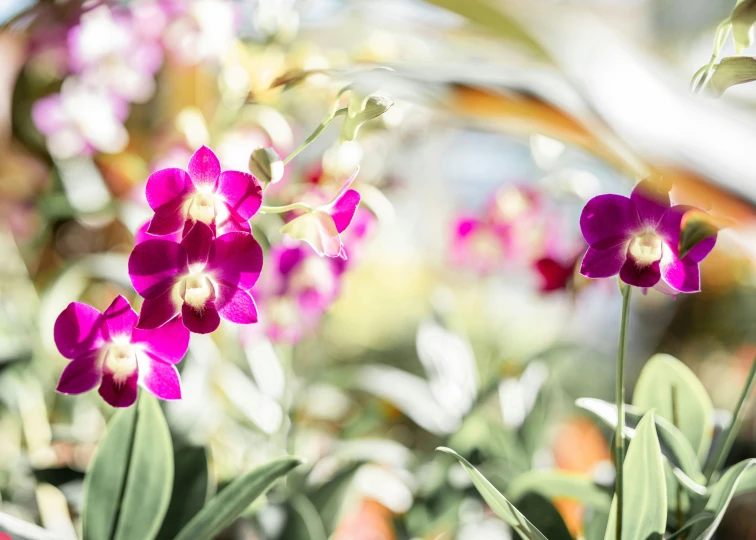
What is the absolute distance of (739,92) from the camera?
31 centimetres

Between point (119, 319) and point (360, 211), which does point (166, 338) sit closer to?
point (119, 319)

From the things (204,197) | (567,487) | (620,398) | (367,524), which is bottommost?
(367,524)

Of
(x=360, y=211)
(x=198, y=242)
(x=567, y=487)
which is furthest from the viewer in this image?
(x=360, y=211)

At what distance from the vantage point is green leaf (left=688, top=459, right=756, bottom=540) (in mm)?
286

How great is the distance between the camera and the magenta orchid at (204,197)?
27 centimetres

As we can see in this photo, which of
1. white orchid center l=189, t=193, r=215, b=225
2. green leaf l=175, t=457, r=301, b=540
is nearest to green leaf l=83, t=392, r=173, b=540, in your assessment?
green leaf l=175, t=457, r=301, b=540

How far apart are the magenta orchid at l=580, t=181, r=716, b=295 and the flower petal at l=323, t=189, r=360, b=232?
12cm

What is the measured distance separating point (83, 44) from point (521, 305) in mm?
1821

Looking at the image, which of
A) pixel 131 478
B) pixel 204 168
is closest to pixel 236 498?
pixel 131 478

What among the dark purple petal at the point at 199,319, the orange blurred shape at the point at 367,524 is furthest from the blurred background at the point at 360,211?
the dark purple petal at the point at 199,319

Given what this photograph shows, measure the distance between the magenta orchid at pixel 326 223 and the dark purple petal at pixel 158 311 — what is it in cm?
→ 7

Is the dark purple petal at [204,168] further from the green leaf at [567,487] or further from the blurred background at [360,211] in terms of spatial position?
the green leaf at [567,487]

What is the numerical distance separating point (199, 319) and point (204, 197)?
58 mm

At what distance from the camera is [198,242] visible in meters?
0.27
